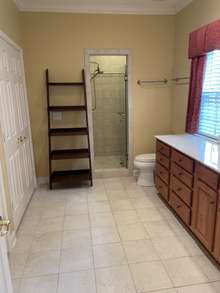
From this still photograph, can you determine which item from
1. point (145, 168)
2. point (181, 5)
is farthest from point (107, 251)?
point (181, 5)

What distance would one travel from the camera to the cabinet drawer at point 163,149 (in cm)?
283

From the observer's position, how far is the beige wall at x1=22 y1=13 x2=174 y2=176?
345 cm

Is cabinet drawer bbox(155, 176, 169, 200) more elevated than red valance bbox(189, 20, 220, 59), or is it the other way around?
red valance bbox(189, 20, 220, 59)

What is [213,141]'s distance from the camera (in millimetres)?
2775

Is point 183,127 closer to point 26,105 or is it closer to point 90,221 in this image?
point 90,221

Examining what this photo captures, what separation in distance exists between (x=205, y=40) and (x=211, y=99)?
2.26ft

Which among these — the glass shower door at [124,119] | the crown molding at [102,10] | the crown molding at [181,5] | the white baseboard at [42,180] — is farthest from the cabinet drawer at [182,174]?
the crown molding at [102,10]

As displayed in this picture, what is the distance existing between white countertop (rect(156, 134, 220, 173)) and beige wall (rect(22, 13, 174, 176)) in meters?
1.07

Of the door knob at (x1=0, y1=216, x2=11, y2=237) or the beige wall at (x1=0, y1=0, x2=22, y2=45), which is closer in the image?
the door knob at (x1=0, y1=216, x2=11, y2=237)

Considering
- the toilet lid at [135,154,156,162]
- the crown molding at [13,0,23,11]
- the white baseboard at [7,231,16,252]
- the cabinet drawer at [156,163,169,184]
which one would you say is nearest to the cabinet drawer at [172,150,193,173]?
the cabinet drawer at [156,163,169,184]

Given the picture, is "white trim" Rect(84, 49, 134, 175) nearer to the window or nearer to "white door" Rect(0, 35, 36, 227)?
"white door" Rect(0, 35, 36, 227)

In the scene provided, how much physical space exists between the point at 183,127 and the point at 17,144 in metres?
2.38

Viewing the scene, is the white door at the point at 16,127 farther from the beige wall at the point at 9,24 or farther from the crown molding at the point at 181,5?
the crown molding at the point at 181,5

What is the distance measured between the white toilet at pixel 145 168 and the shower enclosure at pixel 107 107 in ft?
3.22
